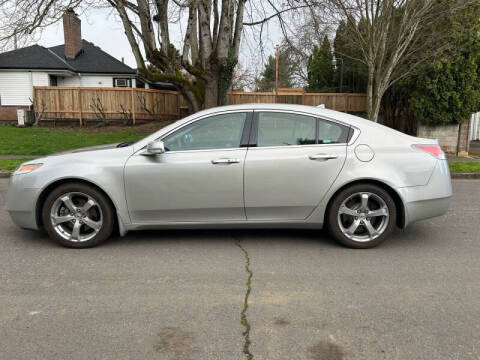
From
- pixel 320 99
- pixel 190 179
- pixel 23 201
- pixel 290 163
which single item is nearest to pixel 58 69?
pixel 320 99

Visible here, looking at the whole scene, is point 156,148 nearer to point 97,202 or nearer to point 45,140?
point 97,202

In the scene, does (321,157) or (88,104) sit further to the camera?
(88,104)

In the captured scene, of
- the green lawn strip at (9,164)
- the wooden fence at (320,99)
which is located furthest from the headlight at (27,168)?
the wooden fence at (320,99)

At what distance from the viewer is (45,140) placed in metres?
14.2

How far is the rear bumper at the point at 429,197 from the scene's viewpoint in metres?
4.30

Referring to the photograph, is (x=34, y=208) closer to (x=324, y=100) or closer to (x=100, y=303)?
(x=100, y=303)

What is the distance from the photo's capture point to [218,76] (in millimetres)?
13367

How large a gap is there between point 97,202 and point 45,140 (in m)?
11.4

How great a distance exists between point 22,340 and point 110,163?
2.06 meters

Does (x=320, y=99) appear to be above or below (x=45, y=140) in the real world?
above

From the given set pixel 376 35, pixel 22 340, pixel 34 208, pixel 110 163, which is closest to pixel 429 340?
pixel 22 340

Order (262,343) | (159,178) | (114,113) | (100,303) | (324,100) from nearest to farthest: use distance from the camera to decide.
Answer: (262,343)
(100,303)
(159,178)
(324,100)
(114,113)

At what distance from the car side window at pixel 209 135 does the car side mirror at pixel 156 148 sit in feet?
0.47

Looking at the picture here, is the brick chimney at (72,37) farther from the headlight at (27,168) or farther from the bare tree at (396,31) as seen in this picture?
the headlight at (27,168)
